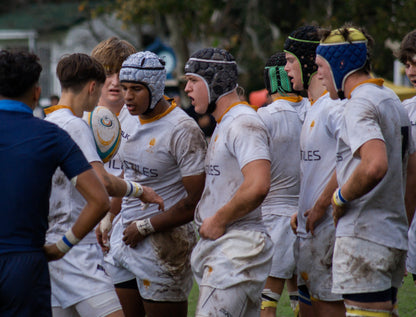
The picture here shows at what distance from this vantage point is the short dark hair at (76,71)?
14.8 feet

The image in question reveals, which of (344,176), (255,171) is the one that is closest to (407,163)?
(344,176)

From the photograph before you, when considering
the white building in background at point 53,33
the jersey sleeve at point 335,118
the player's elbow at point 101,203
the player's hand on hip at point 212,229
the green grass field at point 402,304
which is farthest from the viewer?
the white building in background at point 53,33

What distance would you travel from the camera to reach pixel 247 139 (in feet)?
14.5

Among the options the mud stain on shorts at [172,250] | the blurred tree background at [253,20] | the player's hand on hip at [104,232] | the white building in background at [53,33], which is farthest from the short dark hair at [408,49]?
the white building in background at [53,33]

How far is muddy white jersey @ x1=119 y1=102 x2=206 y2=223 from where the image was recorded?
5.12 m

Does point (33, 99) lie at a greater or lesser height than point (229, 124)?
greater

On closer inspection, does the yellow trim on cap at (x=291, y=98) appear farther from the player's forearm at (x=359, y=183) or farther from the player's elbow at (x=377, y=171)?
the player's elbow at (x=377, y=171)

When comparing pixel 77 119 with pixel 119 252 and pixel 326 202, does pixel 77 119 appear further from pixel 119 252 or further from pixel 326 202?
pixel 326 202

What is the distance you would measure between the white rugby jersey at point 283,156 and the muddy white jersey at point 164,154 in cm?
98

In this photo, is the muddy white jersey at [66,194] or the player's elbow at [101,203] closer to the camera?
the player's elbow at [101,203]

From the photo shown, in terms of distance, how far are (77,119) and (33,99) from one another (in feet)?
1.86

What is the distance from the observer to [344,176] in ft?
14.5

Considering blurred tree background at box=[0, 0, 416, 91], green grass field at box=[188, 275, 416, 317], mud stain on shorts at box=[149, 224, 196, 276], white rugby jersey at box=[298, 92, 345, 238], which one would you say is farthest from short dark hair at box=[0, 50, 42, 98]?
blurred tree background at box=[0, 0, 416, 91]

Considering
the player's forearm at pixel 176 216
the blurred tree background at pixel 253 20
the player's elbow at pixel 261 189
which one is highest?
the player's elbow at pixel 261 189
